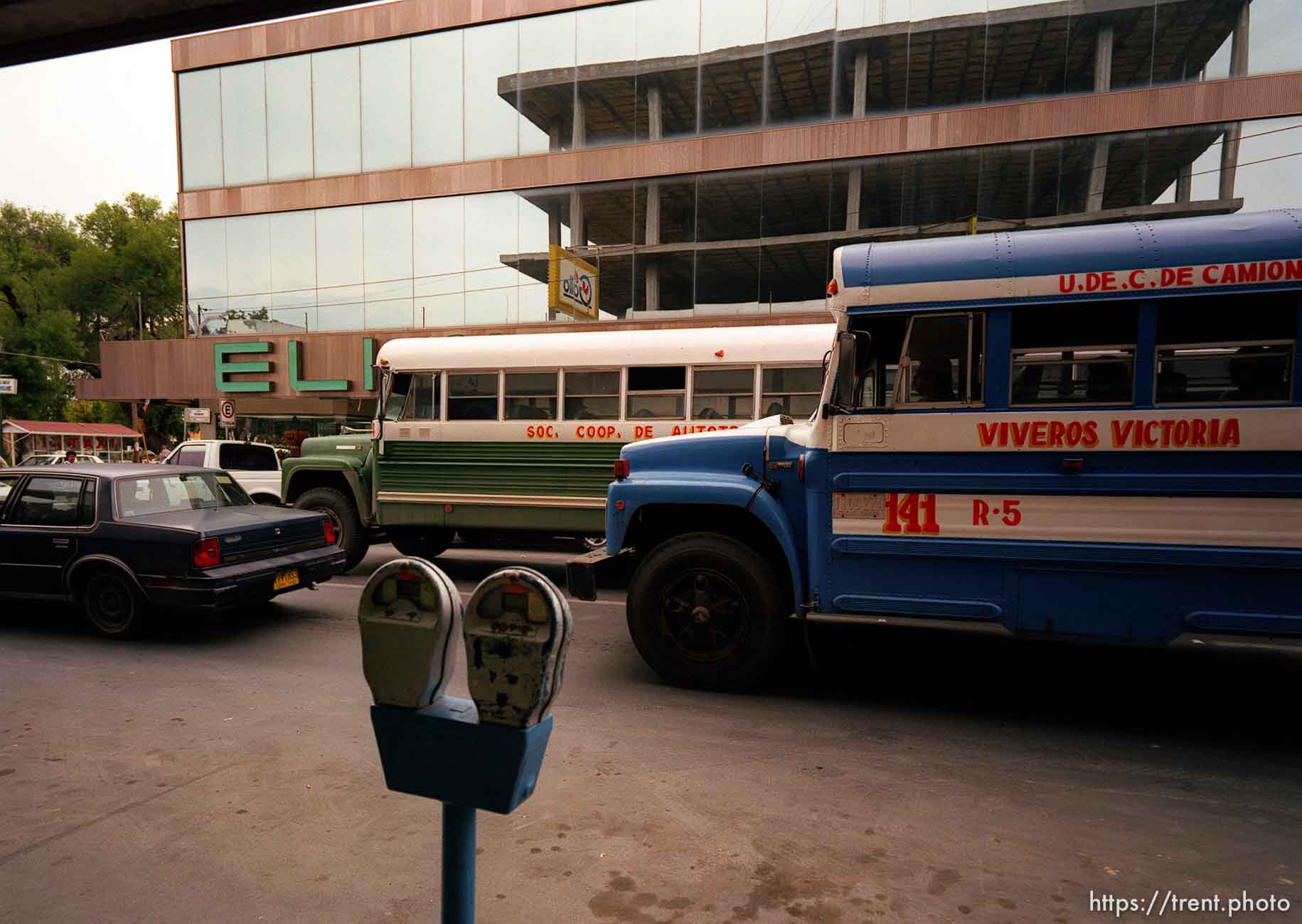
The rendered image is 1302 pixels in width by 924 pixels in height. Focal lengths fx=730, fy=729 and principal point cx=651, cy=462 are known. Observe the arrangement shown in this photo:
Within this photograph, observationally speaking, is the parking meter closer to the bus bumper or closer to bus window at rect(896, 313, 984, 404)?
the bus bumper

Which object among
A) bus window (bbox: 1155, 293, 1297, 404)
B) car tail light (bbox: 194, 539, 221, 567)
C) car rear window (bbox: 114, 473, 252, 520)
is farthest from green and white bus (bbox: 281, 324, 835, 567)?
bus window (bbox: 1155, 293, 1297, 404)

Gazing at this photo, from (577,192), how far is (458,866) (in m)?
20.5

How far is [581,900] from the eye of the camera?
8.64 feet

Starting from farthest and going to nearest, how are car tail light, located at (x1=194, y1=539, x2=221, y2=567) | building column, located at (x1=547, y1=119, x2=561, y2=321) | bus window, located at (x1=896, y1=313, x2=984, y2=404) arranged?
building column, located at (x1=547, y1=119, x2=561, y2=321), car tail light, located at (x1=194, y1=539, x2=221, y2=567), bus window, located at (x1=896, y1=313, x2=984, y2=404)

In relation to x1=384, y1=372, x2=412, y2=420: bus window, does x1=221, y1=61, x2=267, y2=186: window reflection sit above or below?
above

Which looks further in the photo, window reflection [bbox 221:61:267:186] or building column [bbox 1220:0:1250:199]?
window reflection [bbox 221:61:267:186]

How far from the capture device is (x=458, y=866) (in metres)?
1.66

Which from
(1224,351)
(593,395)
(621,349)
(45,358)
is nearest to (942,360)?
(1224,351)

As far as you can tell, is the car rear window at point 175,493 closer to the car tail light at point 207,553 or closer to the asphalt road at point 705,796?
the car tail light at point 207,553

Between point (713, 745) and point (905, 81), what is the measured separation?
18.4 m

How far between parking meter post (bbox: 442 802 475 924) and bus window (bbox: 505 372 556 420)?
6.94m

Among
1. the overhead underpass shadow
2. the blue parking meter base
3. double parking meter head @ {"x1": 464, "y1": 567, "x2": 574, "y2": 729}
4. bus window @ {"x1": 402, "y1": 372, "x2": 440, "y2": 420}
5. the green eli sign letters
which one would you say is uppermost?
the green eli sign letters

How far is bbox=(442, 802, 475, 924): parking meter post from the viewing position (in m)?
1.65

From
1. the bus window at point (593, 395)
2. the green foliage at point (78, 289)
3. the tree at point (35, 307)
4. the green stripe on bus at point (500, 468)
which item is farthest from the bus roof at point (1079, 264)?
the tree at point (35, 307)
